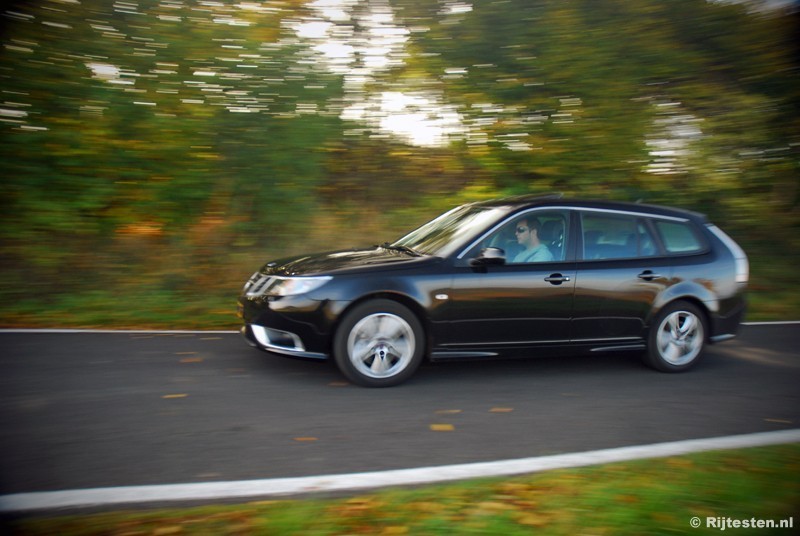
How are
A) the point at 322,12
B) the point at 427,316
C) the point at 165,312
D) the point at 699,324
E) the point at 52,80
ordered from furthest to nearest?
the point at 322,12 → the point at 52,80 → the point at 165,312 → the point at 699,324 → the point at 427,316

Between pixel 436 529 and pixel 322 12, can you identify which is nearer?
pixel 436 529

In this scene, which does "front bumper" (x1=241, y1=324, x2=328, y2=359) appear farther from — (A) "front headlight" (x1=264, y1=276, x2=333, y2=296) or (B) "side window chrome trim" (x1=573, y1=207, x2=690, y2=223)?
(B) "side window chrome trim" (x1=573, y1=207, x2=690, y2=223)

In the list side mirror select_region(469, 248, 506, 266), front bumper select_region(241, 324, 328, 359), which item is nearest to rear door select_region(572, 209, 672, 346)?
side mirror select_region(469, 248, 506, 266)

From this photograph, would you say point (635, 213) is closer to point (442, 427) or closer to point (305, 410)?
point (442, 427)

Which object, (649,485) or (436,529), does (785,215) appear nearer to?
(649,485)

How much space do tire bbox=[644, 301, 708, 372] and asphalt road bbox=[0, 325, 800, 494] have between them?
0.47 ft

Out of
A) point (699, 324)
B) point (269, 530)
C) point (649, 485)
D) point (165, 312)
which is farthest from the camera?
point (165, 312)

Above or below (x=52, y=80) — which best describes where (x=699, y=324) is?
below

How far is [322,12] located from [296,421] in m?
8.59

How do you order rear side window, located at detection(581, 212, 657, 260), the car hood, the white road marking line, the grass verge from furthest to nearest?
rear side window, located at detection(581, 212, 657, 260), the car hood, the white road marking line, the grass verge

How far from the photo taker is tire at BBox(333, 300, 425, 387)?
592 centimetres

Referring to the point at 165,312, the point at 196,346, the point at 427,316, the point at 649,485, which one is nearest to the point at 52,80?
the point at 165,312

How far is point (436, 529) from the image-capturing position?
3.42 m

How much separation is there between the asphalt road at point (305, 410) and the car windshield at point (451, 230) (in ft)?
3.95
